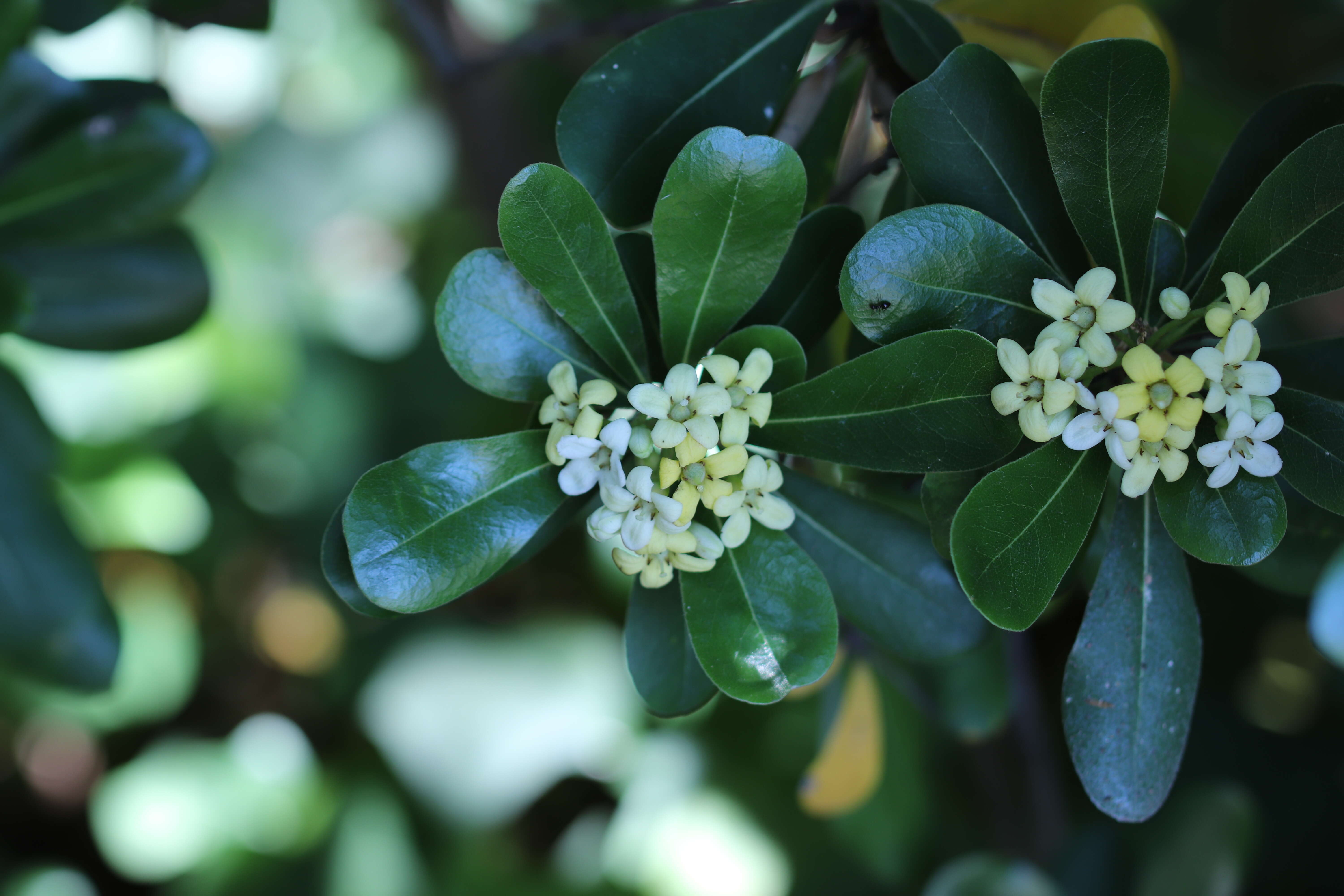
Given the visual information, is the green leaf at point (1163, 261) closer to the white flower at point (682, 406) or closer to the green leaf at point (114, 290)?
the white flower at point (682, 406)

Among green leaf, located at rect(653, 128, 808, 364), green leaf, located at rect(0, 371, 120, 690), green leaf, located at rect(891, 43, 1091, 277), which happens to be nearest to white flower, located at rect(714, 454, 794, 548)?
green leaf, located at rect(653, 128, 808, 364)

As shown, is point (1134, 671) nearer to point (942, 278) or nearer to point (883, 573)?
point (883, 573)

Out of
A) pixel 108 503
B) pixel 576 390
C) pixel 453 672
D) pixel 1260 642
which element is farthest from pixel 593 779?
pixel 576 390

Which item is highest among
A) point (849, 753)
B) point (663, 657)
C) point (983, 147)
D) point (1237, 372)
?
point (983, 147)

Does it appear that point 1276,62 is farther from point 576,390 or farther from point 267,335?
point 267,335

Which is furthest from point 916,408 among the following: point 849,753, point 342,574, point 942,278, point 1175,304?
point 849,753

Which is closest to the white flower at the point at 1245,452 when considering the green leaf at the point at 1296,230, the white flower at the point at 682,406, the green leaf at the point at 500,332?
the green leaf at the point at 1296,230
